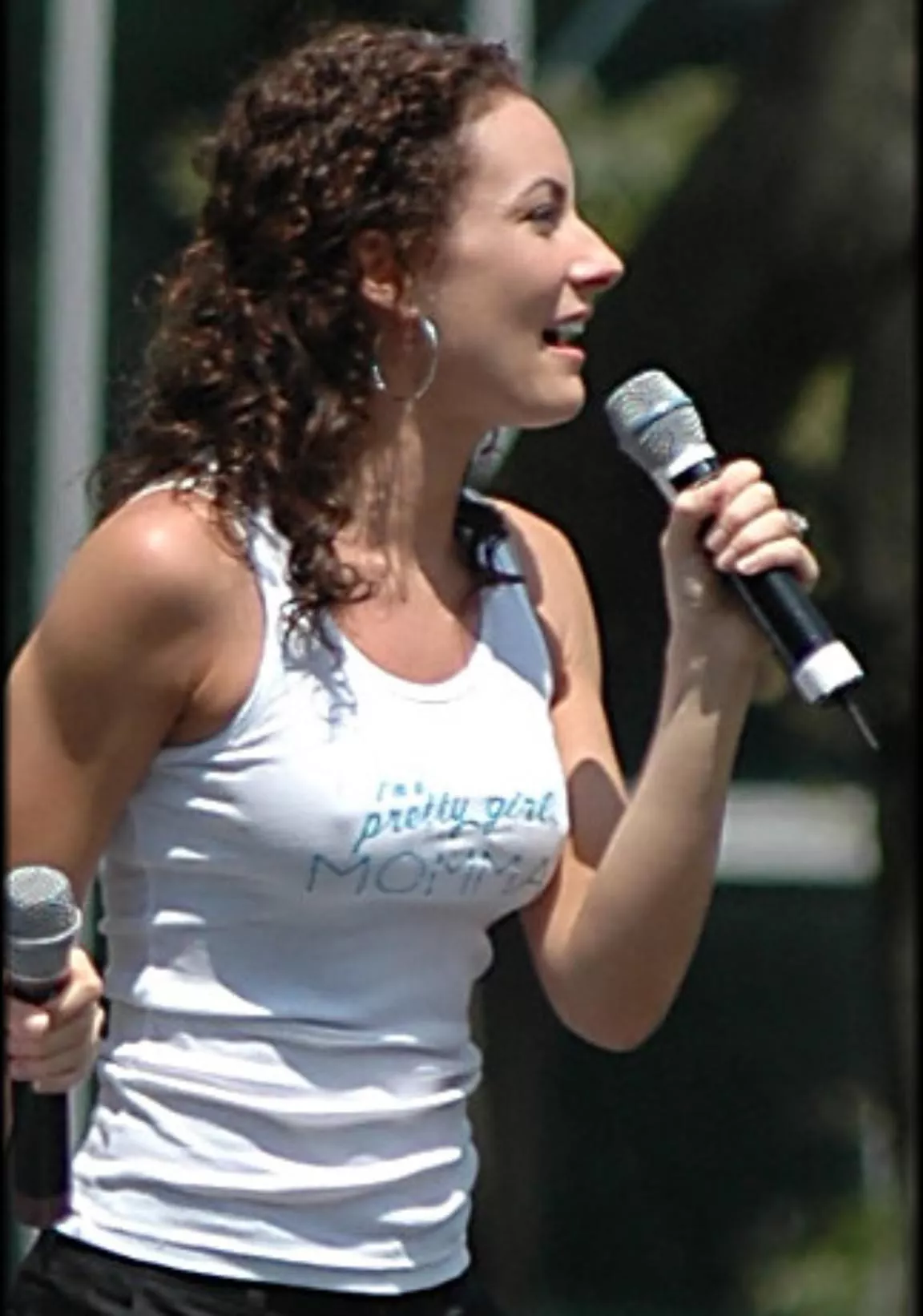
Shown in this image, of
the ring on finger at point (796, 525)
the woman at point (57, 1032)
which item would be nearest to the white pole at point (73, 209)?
the ring on finger at point (796, 525)

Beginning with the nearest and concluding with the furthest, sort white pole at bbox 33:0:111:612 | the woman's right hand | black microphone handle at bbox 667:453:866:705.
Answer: the woman's right hand < black microphone handle at bbox 667:453:866:705 < white pole at bbox 33:0:111:612

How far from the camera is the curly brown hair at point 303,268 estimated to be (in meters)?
3.04

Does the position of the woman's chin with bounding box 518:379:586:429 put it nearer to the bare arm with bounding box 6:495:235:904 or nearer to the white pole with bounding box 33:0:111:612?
the bare arm with bounding box 6:495:235:904

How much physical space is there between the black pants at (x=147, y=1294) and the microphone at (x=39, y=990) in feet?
0.68

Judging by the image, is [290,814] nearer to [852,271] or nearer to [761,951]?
[852,271]

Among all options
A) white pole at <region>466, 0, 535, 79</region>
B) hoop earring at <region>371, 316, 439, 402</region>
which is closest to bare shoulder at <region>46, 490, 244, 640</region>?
hoop earring at <region>371, 316, 439, 402</region>

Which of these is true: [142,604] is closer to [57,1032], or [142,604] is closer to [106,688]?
[106,688]

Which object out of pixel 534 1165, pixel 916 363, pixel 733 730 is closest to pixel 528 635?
pixel 733 730

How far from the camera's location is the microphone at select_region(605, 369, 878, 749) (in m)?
2.76

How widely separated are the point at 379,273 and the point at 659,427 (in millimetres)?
296

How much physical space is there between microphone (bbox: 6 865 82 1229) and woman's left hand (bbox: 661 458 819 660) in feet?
1.86

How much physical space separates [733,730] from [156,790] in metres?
0.47

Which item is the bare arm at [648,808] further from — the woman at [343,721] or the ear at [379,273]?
the ear at [379,273]

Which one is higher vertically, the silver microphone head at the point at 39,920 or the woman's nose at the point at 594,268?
the woman's nose at the point at 594,268
